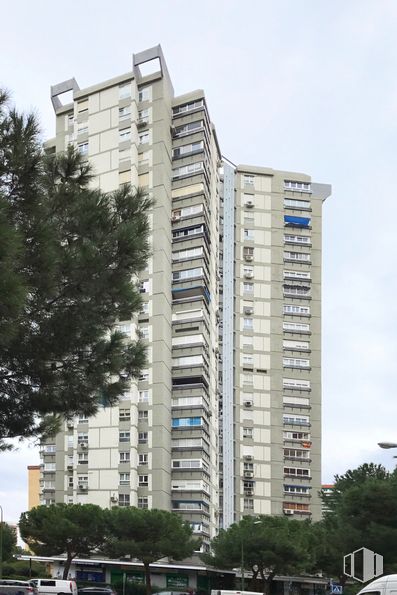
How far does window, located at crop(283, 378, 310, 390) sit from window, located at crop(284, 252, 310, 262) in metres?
14.5

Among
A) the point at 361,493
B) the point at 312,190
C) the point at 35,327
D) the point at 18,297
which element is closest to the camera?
the point at 18,297

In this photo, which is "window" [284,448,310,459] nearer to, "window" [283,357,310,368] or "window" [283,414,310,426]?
"window" [283,414,310,426]

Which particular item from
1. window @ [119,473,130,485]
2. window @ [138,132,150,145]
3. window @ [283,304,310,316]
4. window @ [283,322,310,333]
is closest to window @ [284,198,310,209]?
window @ [283,304,310,316]

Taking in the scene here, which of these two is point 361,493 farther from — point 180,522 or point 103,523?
point 103,523

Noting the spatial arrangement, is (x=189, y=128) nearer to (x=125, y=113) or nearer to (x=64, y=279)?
(x=125, y=113)

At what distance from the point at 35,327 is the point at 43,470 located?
243 ft

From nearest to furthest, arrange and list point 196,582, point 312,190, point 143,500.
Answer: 1. point 143,500
2. point 196,582
3. point 312,190

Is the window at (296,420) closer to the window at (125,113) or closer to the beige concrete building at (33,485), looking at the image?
the window at (125,113)

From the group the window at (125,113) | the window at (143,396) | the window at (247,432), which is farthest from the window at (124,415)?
the window at (125,113)

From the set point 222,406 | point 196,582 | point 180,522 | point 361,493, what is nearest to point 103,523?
point 180,522

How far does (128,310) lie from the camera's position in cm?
1680

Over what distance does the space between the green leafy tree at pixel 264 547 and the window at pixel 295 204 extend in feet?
142

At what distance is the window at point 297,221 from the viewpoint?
10594 cm

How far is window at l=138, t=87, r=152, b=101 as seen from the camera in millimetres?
85375
